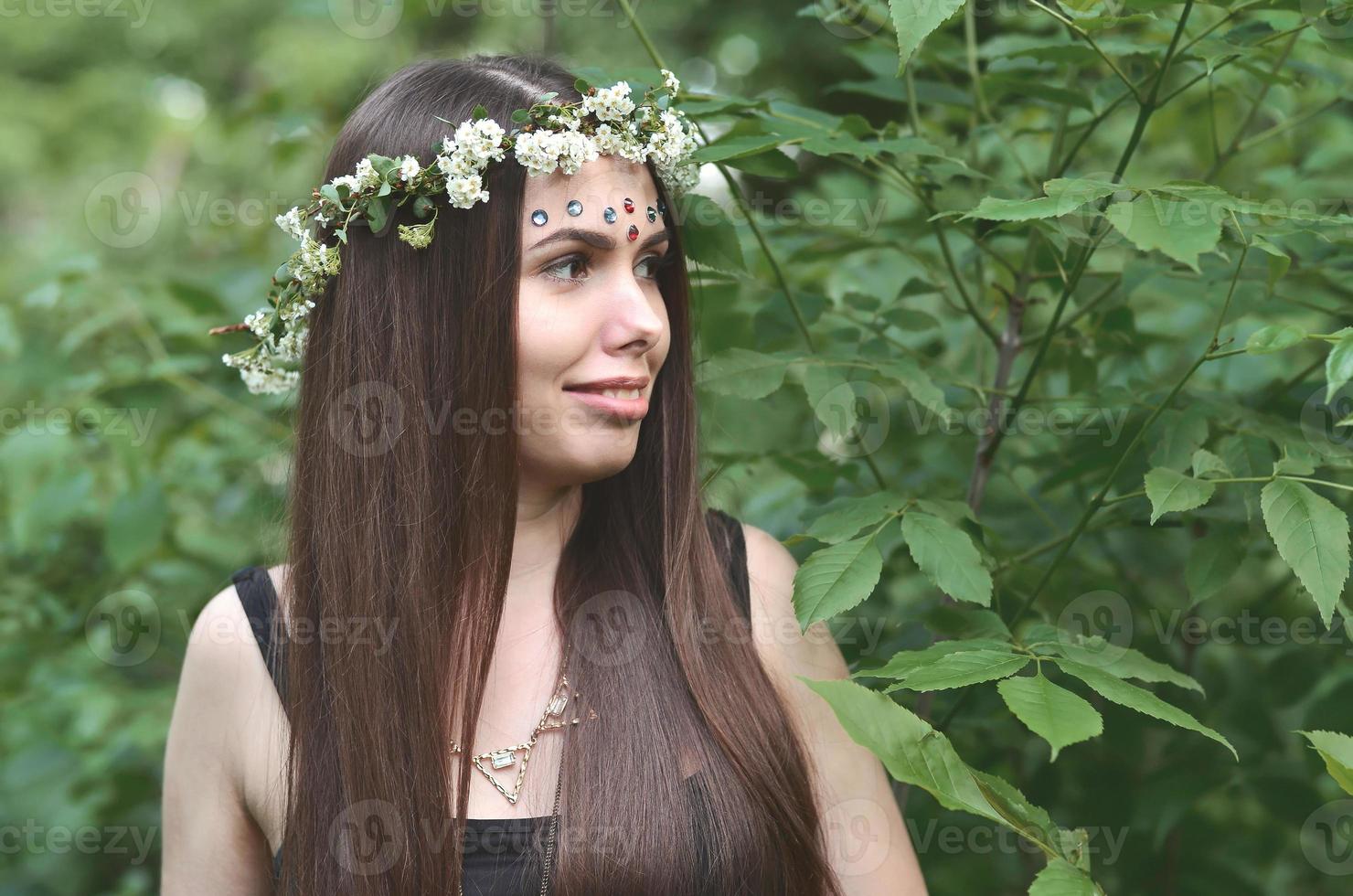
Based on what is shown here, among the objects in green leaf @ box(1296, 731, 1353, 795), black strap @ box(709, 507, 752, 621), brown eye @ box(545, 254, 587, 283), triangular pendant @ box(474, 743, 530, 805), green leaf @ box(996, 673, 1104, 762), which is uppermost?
brown eye @ box(545, 254, 587, 283)

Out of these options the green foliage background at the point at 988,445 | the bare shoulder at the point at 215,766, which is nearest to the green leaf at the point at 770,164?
the green foliage background at the point at 988,445

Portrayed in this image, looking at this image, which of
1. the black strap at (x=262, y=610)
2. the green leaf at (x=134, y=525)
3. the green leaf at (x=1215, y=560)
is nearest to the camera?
the green leaf at (x=1215, y=560)

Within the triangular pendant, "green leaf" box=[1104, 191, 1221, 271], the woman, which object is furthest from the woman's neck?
"green leaf" box=[1104, 191, 1221, 271]

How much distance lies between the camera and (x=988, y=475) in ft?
5.92

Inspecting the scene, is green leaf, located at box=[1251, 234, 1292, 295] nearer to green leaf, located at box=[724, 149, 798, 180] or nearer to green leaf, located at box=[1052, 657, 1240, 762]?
green leaf, located at box=[1052, 657, 1240, 762]

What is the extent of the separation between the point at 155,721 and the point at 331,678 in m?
0.88

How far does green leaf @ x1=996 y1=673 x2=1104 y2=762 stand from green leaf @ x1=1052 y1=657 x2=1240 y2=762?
0.12ft

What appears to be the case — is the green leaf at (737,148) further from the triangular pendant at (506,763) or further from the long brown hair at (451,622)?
the triangular pendant at (506,763)

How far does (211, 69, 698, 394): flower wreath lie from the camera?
57.7 inches

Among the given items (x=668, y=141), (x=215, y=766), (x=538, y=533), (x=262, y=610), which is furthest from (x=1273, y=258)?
(x=215, y=766)

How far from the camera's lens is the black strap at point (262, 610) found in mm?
1660

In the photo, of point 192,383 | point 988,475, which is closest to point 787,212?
point 988,475

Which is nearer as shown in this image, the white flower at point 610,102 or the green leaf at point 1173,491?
the green leaf at point 1173,491

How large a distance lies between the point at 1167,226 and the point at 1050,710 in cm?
45
